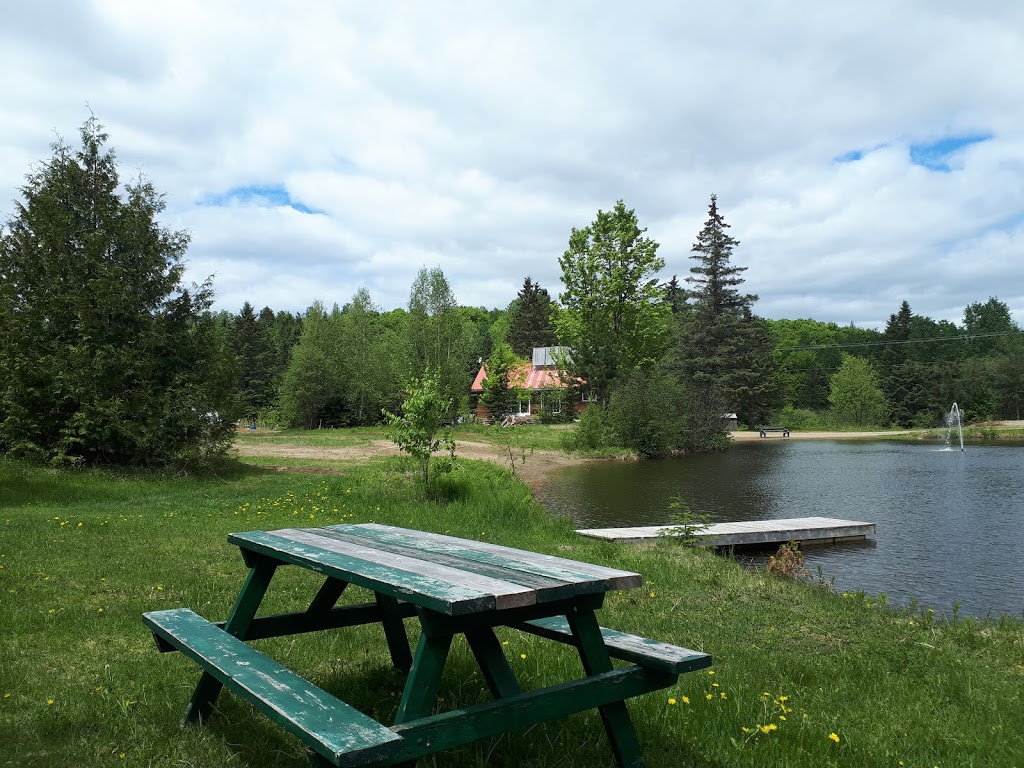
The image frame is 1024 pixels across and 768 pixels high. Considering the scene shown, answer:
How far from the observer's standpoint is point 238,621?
348 cm

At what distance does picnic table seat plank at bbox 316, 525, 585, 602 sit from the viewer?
2.38 m

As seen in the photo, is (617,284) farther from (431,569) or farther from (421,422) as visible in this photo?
(431,569)

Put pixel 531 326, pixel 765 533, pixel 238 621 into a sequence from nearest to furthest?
pixel 238 621, pixel 765 533, pixel 531 326

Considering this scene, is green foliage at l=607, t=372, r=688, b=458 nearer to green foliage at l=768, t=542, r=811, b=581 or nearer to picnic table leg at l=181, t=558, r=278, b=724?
green foliage at l=768, t=542, r=811, b=581

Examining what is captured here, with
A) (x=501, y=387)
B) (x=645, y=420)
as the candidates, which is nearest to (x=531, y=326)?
(x=501, y=387)

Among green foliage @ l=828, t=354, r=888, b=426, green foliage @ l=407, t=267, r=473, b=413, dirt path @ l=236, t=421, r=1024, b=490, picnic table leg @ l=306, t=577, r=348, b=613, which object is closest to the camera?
picnic table leg @ l=306, t=577, r=348, b=613

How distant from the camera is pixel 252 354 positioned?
67625 mm

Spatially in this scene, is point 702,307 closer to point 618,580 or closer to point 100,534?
point 100,534

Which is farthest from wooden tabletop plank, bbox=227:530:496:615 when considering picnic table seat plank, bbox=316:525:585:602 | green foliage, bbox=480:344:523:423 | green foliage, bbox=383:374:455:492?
green foliage, bbox=480:344:523:423

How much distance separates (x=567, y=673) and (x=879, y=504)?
16.1 metres

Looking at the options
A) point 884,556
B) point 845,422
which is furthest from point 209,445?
point 845,422

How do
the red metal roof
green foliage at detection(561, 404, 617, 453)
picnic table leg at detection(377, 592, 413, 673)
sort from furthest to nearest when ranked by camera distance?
the red metal roof < green foliage at detection(561, 404, 617, 453) < picnic table leg at detection(377, 592, 413, 673)

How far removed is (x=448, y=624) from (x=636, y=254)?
136 feet

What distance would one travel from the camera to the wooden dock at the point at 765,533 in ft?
38.6
